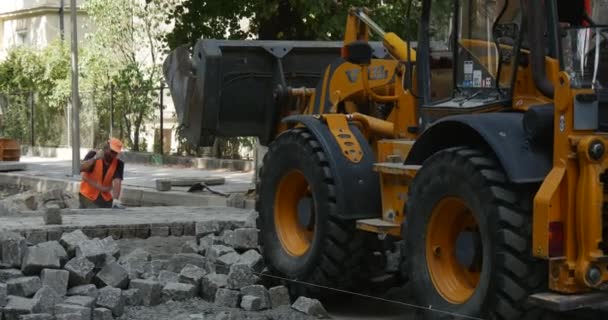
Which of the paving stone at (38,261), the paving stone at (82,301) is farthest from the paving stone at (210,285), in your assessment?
the paving stone at (38,261)

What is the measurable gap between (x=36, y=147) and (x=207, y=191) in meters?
16.1

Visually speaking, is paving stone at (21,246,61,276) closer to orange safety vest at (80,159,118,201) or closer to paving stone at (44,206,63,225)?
paving stone at (44,206,63,225)

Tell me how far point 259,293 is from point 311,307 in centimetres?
50

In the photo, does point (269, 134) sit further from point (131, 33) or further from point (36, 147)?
point (36, 147)

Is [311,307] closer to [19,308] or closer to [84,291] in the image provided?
[84,291]

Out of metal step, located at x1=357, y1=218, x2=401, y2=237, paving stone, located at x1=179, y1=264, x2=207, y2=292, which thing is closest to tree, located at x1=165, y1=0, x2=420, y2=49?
paving stone, located at x1=179, y1=264, x2=207, y2=292

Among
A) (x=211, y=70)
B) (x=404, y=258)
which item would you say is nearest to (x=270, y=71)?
(x=211, y=70)

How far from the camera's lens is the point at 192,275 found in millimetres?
9023

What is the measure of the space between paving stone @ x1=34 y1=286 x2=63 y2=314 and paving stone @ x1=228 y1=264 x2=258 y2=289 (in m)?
1.39

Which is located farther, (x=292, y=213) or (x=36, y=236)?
(x=36, y=236)

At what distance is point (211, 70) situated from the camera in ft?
38.4

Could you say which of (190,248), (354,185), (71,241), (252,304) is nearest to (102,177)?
(190,248)

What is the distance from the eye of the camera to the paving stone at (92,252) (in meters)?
9.04

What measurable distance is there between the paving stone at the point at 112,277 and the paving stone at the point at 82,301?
620 mm
